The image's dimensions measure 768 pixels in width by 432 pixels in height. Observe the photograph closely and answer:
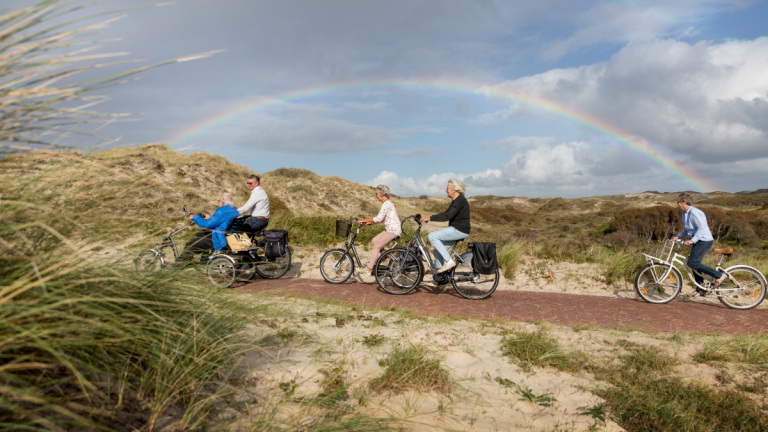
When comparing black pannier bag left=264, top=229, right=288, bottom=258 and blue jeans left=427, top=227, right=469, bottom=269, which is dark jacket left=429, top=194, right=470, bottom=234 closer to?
blue jeans left=427, top=227, right=469, bottom=269

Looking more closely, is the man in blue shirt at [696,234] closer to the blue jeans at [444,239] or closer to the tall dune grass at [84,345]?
the blue jeans at [444,239]

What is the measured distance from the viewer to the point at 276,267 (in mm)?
9805

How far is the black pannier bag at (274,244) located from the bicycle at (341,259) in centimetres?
96

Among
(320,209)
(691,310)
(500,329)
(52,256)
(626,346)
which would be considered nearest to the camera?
(52,256)

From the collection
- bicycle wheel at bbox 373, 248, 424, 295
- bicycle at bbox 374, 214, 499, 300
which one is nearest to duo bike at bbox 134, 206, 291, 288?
bicycle wheel at bbox 373, 248, 424, 295

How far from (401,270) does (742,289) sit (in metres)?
6.96

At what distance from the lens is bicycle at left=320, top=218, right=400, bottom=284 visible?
909cm

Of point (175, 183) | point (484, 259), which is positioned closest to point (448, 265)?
point (484, 259)

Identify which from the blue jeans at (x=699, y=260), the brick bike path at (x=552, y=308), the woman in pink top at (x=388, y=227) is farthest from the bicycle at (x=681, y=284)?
the woman in pink top at (x=388, y=227)

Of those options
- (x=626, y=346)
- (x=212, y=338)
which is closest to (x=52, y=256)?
(x=212, y=338)

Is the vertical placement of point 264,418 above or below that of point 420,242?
below

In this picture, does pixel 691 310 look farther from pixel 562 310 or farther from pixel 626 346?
pixel 626 346

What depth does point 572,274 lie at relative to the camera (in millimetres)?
10508

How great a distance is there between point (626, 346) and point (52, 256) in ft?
18.1
